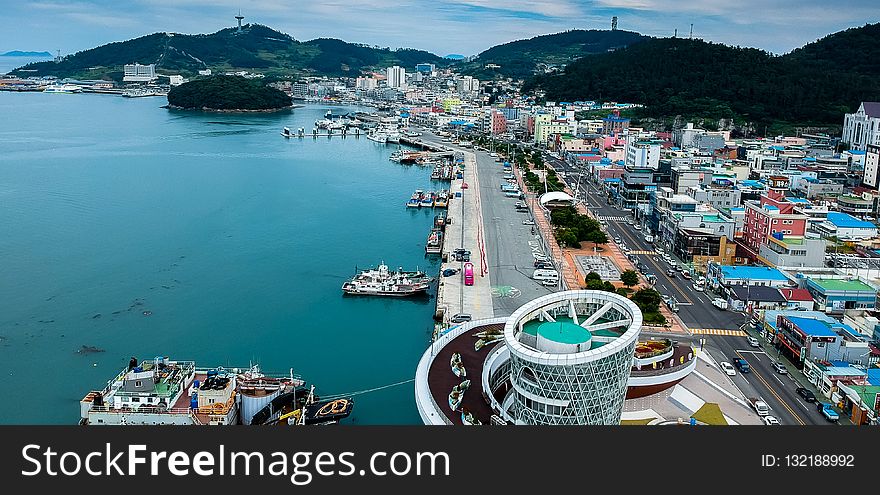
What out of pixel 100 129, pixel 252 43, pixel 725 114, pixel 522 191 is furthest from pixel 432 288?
pixel 252 43

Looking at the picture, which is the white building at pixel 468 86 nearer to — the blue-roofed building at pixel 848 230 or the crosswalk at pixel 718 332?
the blue-roofed building at pixel 848 230

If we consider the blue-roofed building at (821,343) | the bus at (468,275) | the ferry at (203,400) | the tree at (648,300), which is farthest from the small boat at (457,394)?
the bus at (468,275)

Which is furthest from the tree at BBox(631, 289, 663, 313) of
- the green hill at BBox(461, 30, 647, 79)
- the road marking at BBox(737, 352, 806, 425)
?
the green hill at BBox(461, 30, 647, 79)

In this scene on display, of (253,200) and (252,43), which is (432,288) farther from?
(252,43)

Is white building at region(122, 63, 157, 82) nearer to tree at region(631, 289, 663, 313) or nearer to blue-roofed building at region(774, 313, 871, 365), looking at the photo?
tree at region(631, 289, 663, 313)

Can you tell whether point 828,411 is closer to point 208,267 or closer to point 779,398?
point 779,398

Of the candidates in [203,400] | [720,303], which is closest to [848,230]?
[720,303]

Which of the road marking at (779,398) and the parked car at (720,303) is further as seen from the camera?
the parked car at (720,303)
